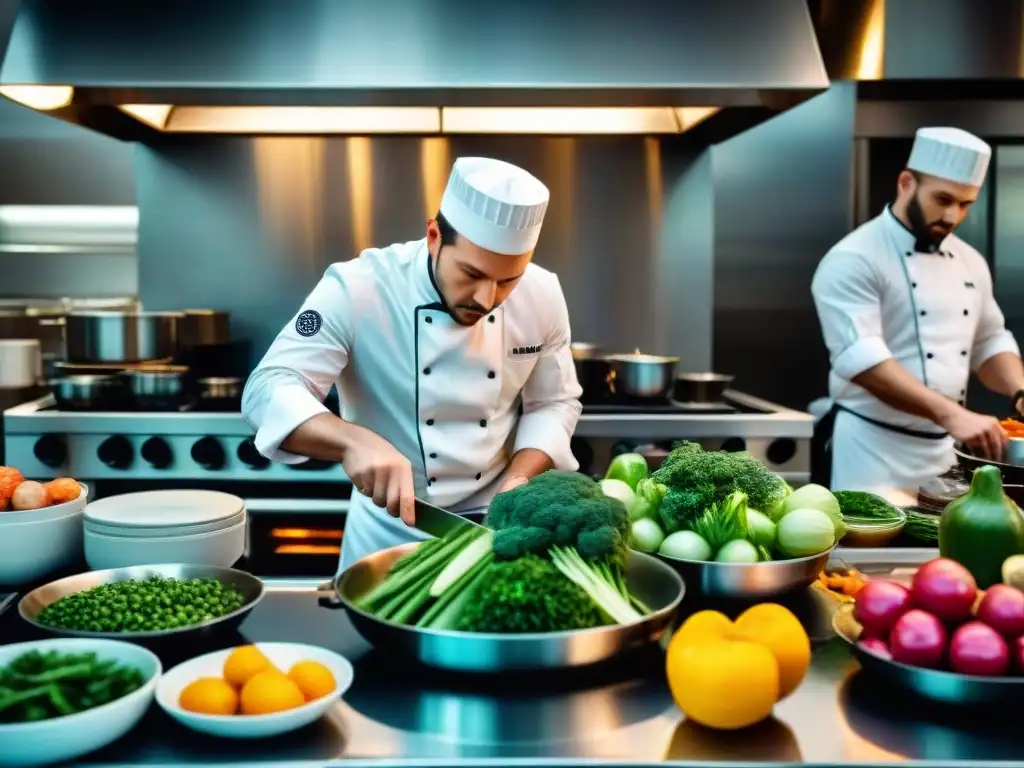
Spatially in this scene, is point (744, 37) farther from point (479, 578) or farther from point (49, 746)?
point (49, 746)

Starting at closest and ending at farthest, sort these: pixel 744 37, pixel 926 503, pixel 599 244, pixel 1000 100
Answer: pixel 926 503 → pixel 744 37 → pixel 599 244 → pixel 1000 100

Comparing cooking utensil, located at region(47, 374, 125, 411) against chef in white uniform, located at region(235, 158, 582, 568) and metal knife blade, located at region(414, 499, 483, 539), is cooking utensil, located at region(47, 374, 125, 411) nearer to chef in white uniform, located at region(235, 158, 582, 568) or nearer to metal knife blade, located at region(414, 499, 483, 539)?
chef in white uniform, located at region(235, 158, 582, 568)

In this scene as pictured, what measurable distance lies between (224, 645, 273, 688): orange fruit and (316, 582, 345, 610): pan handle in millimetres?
317

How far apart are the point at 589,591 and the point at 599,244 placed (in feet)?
9.28

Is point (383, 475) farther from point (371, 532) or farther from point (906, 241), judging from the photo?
point (906, 241)

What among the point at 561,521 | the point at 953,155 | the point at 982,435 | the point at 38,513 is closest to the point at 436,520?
the point at 561,521

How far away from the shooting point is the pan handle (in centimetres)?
153

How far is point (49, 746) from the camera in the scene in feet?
3.41

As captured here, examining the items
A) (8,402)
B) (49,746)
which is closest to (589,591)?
(49,746)

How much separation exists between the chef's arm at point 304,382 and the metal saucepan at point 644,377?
4.34ft

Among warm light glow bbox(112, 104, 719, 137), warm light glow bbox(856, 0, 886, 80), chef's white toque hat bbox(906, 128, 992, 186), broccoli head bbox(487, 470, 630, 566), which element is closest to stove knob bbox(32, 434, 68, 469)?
warm light glow bbox(112, 104, 719, 137)

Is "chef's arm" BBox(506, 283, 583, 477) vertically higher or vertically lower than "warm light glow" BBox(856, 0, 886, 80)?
lower

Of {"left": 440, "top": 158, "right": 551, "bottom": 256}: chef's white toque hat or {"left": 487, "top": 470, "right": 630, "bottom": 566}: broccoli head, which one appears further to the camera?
{"left": 440, "top": 158, "right": 551, "bottom": 256}: chef's white toque hat

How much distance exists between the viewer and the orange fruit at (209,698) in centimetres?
110
